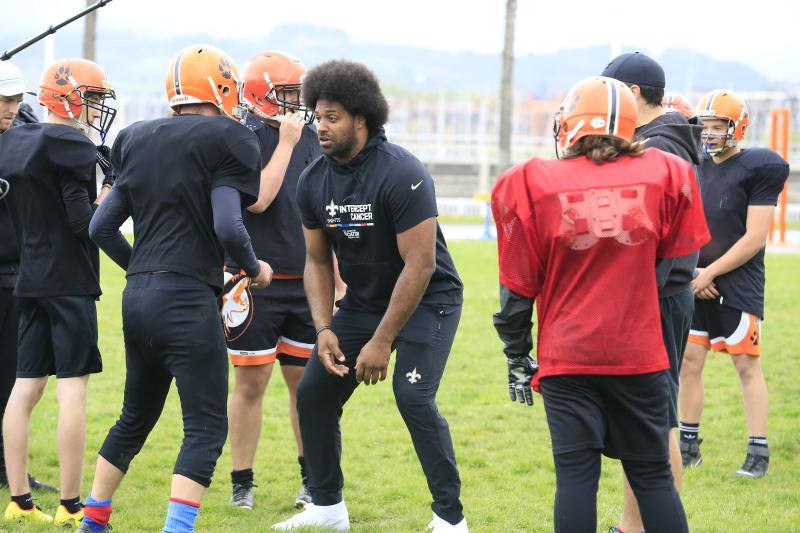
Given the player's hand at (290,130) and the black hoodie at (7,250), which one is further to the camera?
the black hoodie at (7,250)

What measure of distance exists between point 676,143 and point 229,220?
78.9 inches

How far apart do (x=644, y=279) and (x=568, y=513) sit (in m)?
0.91

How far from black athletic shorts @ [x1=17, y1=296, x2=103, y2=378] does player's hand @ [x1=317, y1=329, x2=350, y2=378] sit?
1235 millimetres

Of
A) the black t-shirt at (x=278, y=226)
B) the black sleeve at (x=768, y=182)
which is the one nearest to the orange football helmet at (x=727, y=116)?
the black sleeve at (x=768, y=182)

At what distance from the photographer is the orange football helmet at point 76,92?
530 cm

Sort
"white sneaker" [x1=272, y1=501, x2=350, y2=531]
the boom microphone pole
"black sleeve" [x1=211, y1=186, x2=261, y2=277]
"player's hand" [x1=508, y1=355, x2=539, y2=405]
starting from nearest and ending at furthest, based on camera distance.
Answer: "player's hand" [x1=508, y1=355, x2=539, y2=405] → "black sleeve" [x1=211, y1=186, x2=261, y2=277] → "white sneaker" [x1=272, y1=501, x2=350, y2=531] → the boom microphone pole

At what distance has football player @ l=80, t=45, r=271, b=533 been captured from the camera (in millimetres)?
4508

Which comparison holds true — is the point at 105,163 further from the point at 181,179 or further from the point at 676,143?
the point at 676,143

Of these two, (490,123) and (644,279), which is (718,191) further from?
(490,123)

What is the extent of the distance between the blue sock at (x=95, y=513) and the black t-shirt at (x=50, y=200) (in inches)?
42.3

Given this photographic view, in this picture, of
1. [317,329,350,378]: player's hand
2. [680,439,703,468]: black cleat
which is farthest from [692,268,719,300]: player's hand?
[317,329,350,378]: player's hand

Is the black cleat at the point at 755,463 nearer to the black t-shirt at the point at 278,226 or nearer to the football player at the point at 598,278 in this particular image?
the football player at the point at 598,278

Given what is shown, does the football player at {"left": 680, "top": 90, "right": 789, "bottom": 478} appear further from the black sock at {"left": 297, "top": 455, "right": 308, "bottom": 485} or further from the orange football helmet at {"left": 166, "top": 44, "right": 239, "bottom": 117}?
the orange football helmet at {"left": 166, "top": 44, "right": 239, "bottom": 117}

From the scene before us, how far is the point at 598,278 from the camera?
389cm
